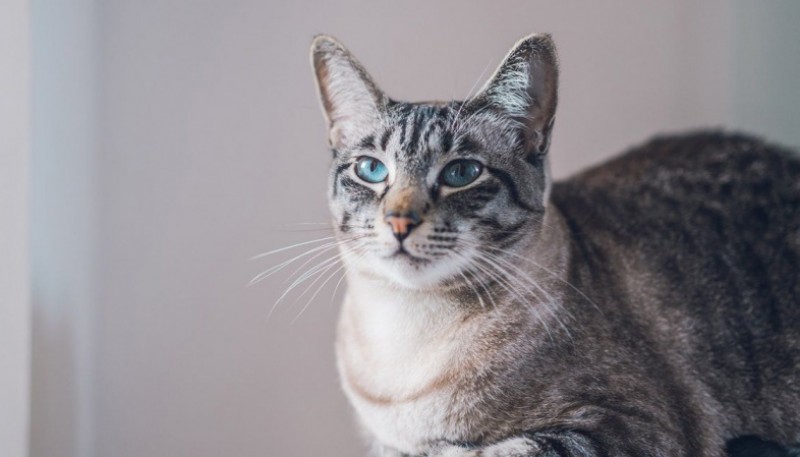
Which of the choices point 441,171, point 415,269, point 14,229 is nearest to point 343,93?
point 441,171

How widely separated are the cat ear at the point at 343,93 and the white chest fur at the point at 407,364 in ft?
0.97

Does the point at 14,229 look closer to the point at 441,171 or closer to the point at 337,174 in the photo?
the point at 337,174

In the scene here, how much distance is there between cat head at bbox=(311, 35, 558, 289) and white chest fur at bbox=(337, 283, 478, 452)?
2.8 inches

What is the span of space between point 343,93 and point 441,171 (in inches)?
10.1

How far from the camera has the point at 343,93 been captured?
1.50m

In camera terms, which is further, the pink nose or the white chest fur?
the white chest fur

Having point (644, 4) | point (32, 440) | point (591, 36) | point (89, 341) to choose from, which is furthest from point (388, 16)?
point (32, 440)

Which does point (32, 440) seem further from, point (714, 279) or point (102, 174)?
point (714, 279)

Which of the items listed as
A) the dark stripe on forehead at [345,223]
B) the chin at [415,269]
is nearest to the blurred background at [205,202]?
the dark stripe on forehead at [345,223]

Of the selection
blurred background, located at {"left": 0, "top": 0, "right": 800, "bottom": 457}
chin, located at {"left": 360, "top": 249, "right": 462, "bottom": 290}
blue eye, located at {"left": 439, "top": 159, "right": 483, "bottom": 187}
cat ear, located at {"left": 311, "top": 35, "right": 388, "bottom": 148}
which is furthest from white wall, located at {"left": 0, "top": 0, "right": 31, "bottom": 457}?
blue eye, located at {"left": 439, "top": 159, "right": 483, "bottom": 187}

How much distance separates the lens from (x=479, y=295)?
4.65ft

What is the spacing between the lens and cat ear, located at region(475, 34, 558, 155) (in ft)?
4.41

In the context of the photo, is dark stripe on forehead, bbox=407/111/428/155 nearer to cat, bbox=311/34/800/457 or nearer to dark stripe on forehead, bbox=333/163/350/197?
cat, bbox=311/34/800/457

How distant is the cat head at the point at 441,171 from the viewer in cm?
133
